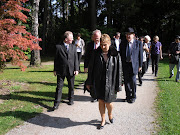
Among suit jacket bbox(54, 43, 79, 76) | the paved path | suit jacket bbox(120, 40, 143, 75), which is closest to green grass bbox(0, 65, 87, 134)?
the paved path

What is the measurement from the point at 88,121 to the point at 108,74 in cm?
127

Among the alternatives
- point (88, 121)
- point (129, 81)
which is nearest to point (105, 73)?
point (88, 121)

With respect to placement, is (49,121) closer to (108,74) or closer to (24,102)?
(24,102)

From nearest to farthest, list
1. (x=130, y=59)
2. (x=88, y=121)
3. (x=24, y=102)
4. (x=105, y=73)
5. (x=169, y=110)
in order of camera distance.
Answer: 1. (x=105, y=73)
2. (x=88, y=121)
3. (x=169, y=110)
4. (x=130, y=59)
5. (x=24, y=102)

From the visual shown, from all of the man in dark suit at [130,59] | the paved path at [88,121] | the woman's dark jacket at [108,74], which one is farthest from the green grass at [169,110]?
the woman's dark jacket at [108,74]

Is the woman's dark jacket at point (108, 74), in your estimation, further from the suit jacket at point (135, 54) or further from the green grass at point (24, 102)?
the green grass at point (24, 102)

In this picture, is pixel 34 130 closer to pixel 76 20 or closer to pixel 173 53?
pixel 173 53

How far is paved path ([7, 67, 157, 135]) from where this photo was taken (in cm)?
390

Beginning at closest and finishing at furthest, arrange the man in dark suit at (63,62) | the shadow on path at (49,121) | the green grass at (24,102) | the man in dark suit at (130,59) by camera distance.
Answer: the shadow on path at (49,121)
the green grass at (24,102)
the man in dark suit at (63,62)
the man in dark suit at (130,59)

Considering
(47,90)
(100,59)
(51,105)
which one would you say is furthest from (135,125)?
(47,90)

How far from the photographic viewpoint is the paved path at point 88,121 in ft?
12.8

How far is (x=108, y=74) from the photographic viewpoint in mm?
3926

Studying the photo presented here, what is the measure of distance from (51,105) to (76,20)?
22.9 meters

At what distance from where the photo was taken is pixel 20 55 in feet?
25.4
